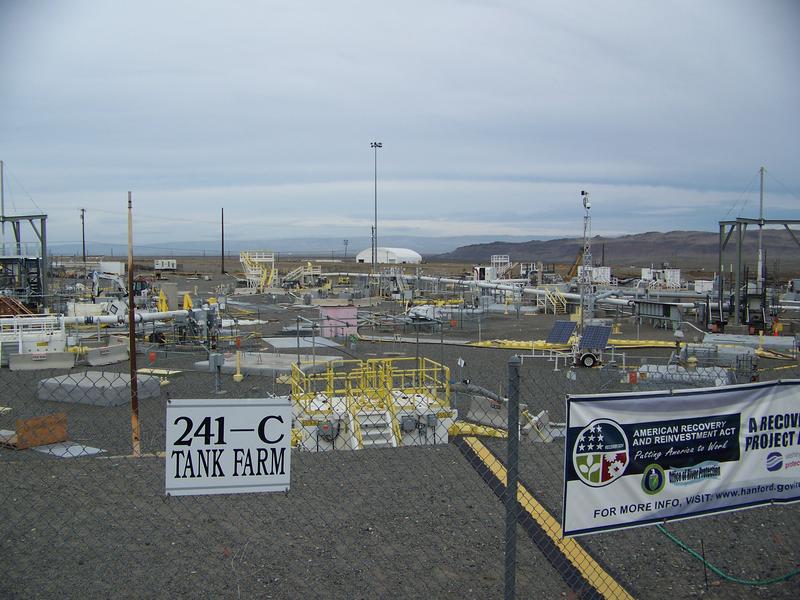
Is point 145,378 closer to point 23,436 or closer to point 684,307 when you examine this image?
point 23,436

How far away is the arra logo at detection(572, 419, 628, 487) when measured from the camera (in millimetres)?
4012

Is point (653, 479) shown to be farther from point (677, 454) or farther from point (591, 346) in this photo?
point (591, 346)

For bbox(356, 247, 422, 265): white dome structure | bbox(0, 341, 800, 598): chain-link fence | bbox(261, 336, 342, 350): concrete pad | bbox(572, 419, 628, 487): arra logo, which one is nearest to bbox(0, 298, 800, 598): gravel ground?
bbox(0, 341, 800, 598): chain-link fence

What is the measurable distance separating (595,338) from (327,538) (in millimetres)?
18661

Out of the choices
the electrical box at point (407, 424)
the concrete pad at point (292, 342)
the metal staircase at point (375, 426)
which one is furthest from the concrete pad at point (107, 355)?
the electrical box at point (407, 424)

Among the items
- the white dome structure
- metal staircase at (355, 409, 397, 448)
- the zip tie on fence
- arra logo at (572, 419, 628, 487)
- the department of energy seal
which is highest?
the white dome structure

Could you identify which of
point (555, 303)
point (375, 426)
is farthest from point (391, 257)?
point (375, 426)

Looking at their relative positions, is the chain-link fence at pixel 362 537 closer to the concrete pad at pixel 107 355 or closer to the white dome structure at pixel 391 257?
the concrete pad at pixel 107 355

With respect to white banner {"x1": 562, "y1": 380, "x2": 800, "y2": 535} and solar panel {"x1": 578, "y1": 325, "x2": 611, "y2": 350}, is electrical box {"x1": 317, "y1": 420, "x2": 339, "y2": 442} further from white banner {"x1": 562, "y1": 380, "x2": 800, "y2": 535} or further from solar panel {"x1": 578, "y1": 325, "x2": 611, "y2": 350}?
solar panel {"x1": 578, "y1": 325, "x2": 611, "y2": 350}

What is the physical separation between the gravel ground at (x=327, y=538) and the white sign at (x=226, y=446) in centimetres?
129

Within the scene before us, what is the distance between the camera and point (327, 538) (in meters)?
5.73

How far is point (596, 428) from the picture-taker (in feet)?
13.2

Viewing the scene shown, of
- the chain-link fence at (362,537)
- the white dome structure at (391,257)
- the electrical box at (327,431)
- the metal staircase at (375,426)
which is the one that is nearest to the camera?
the chain-link fence at (362,537)

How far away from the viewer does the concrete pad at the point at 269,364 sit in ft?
65.4
